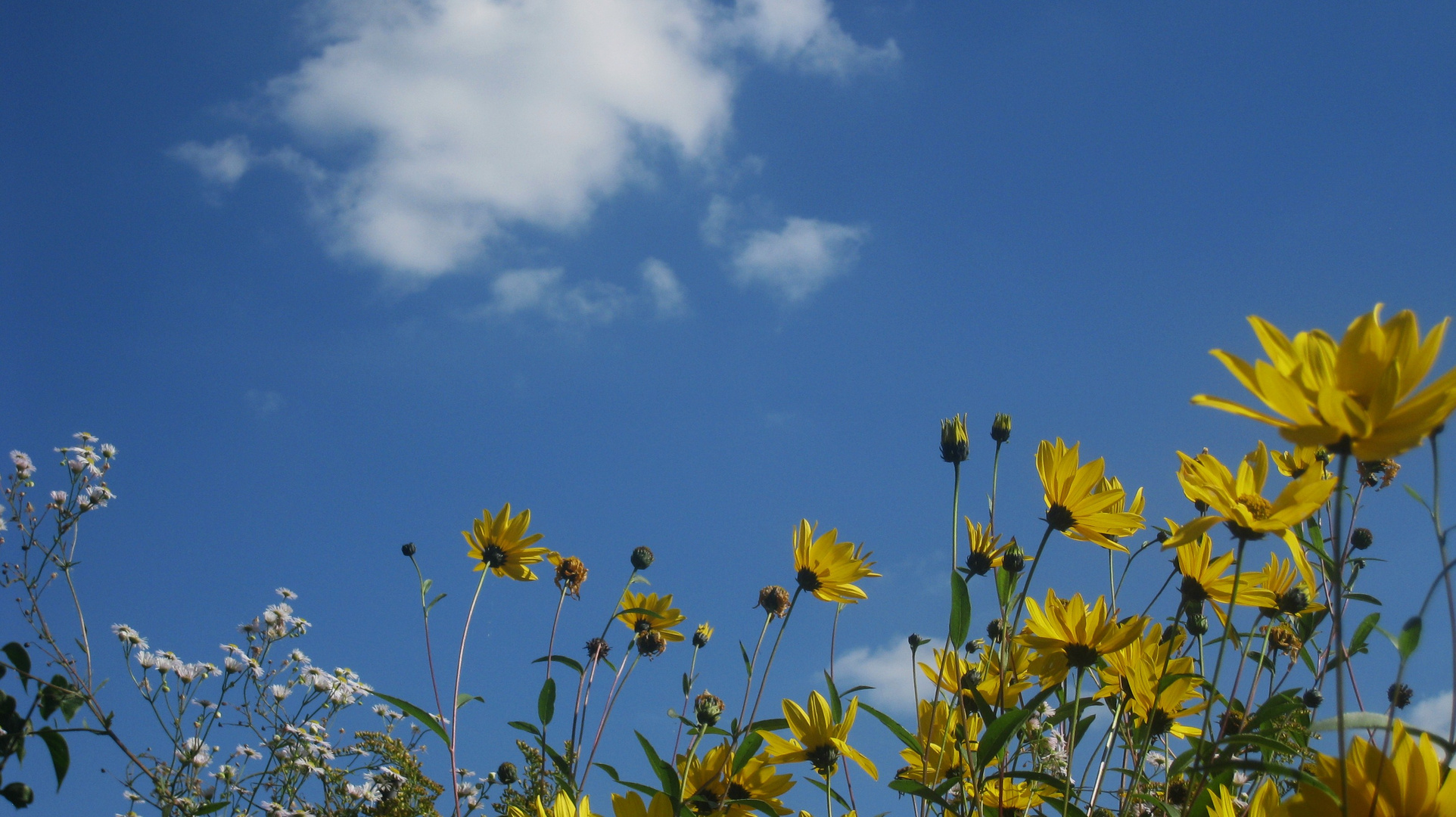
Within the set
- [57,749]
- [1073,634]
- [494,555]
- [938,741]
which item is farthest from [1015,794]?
[494,555]

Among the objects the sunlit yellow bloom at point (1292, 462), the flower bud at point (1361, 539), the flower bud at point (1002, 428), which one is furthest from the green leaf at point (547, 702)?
the flower bud at point (1361, 539)

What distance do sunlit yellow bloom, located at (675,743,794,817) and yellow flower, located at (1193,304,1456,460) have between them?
4.06ft

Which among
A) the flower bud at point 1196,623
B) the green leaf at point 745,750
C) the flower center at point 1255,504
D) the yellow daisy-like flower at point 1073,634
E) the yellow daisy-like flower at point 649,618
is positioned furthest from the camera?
the yellow daisy-like flower at point 649,618

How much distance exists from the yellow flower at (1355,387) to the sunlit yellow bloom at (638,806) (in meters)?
0.97

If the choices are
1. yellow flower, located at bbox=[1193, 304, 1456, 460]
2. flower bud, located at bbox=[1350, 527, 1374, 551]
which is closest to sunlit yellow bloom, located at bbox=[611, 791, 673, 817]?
yellow flower, located at bbox=[1193, 304, 1456, 460]

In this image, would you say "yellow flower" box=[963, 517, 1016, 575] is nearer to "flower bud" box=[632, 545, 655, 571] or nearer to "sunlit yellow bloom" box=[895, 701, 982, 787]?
"sunlit yellow bloom" box=[895, 701, 982, 787]

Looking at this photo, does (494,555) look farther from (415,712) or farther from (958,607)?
(958,607)

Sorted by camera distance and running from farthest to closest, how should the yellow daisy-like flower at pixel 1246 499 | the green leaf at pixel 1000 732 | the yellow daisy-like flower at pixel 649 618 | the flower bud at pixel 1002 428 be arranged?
the yellow daisy-like flower at pixel 649 618 → the flower bud at pixel 1002 428 → the green leaf at pixel 1000 732 → the yellow daisy-like flower at pixel 1246 499

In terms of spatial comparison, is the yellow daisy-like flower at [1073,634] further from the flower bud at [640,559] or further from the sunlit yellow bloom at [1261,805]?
the flower bud at [640,559]

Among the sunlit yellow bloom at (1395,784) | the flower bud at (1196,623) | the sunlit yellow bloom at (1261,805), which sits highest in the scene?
the flower bud at (1196,623)

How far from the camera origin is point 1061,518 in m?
1.57

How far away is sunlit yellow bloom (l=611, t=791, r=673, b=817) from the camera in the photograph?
1.25 meters

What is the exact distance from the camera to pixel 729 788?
1.63 metres

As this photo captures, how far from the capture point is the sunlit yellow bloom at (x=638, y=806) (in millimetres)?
1245
